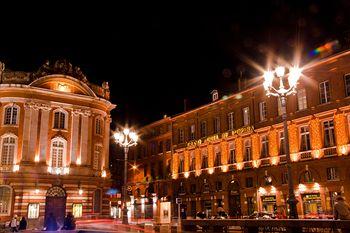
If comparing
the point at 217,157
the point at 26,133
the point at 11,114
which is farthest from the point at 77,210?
the point at 217,157

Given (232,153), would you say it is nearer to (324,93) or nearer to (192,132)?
(192,132)

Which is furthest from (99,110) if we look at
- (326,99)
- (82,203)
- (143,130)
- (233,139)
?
(326,99)

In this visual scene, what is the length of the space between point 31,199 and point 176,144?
2176 cm

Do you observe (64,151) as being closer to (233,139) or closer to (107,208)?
(107,208)

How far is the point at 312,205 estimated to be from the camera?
118 feet

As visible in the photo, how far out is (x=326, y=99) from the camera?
36500 mm

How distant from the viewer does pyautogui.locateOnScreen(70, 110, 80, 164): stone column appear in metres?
43.8

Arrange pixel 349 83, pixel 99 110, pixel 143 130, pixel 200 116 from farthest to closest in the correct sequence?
1. pixel 143 130
2. pixel 200 116
3. pixel 99 110
4. pixel 349 83

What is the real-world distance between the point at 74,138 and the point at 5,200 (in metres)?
9.28

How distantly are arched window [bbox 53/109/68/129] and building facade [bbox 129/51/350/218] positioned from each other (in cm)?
1648

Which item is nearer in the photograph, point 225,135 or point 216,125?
point 225,135

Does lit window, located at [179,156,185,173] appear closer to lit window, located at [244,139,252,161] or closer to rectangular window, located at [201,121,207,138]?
rectangular window, located at [201,121,207,138]

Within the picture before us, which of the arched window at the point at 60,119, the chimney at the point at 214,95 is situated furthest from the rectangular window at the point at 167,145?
the arched window at the point at 60,119

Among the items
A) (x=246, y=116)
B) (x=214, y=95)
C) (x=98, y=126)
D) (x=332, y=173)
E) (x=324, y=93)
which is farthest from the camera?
(x=214, y=95)
